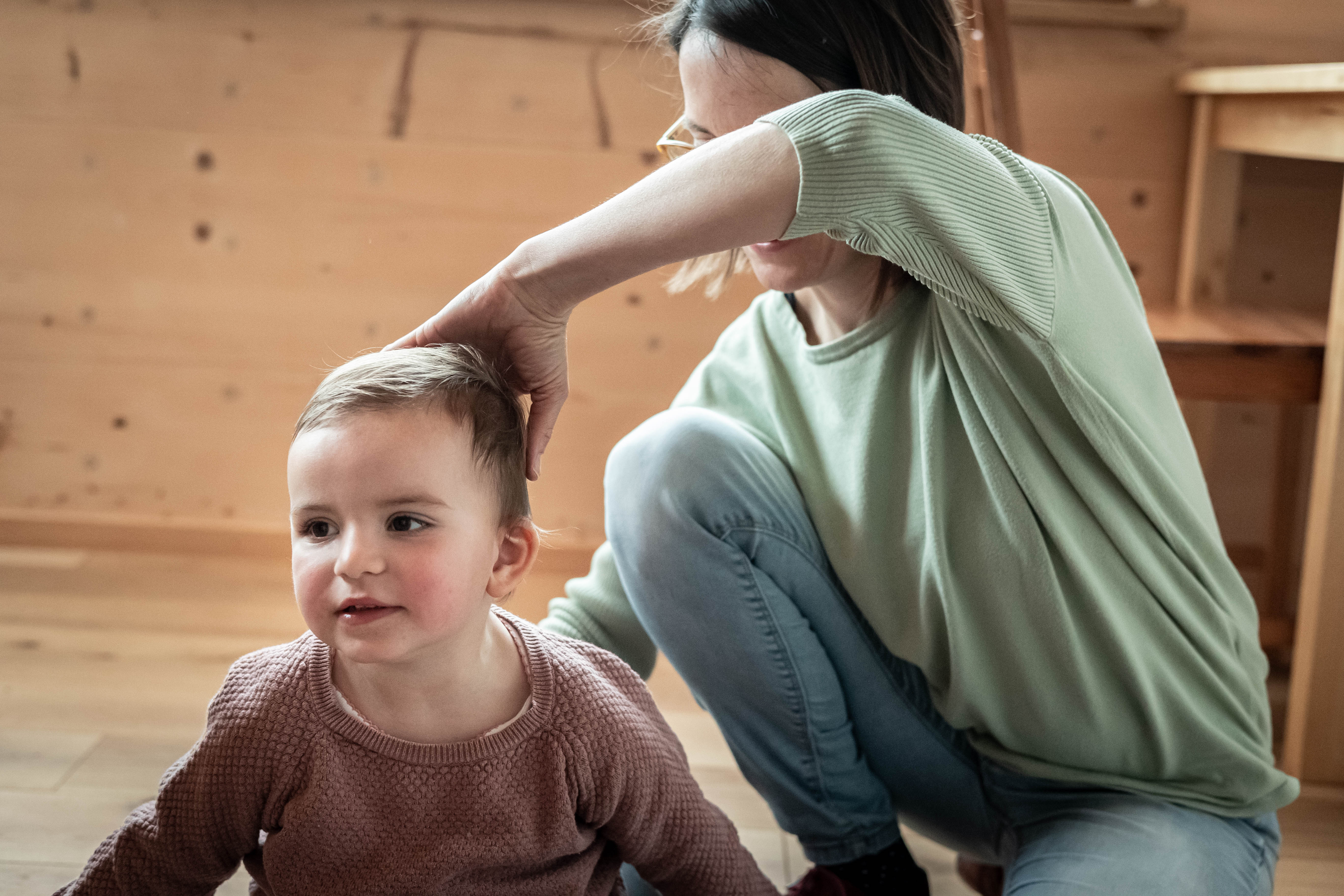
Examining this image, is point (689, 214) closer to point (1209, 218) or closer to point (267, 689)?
point (267, 689)

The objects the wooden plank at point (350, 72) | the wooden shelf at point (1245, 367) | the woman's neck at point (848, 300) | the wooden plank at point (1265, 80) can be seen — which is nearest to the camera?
the woman's neck at point (848, 300)

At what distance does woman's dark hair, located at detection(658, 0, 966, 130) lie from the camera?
0.86 metres

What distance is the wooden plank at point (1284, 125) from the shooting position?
1.26m

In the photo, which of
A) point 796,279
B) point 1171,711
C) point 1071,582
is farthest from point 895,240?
point 1171,711

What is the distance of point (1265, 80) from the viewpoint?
4.54 ft

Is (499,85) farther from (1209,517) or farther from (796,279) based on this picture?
(1209,517)

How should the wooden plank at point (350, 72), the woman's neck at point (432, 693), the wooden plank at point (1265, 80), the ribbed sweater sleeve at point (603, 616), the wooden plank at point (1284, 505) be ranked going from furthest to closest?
the wooden plank at point (350, 72) → the wooden plank at point (1284, 505) → the wooden plank at point (1265, 80) → the ribbed sweater sleeve at point (603, 616) → the woman's neck at point (432, 693)

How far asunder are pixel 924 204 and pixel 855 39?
19cm

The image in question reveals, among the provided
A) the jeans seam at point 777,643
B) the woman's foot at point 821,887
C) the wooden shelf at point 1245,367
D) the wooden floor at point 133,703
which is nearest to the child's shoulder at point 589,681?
the jeans seam at point 777,643

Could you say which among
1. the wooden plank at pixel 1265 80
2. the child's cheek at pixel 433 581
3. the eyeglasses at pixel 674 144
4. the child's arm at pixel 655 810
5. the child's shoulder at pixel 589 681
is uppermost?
the eyeglasses at pixel 674 144

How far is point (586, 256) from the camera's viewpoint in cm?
76

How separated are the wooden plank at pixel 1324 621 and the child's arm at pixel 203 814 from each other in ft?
3.66

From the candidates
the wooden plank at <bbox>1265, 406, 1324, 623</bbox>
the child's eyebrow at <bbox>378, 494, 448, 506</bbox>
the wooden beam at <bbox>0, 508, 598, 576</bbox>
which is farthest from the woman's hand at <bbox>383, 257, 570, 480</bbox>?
the wooden plank at <bbox>1265, 406, 1324, 623</bbox>

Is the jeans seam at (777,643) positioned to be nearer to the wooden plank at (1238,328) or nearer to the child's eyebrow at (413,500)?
the child's eyebrow at (413,500)
